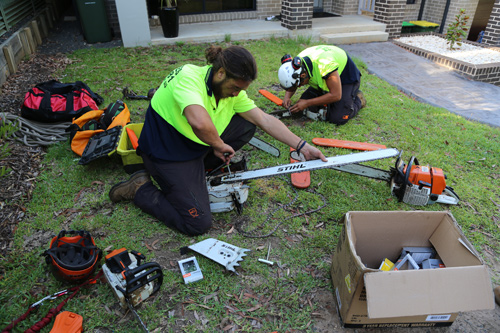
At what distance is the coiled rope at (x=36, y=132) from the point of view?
3.98 meters

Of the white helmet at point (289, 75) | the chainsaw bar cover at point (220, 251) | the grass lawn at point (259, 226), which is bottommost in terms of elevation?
the grass lawn at point (259, 226)

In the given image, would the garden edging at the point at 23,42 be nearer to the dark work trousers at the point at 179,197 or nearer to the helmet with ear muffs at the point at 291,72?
the dark work trousers at the point at 179,197

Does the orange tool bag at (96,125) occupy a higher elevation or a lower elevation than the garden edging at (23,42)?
lower

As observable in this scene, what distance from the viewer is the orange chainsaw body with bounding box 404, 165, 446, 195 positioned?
3014mm

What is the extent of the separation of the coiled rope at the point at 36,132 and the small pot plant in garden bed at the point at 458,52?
799 cm

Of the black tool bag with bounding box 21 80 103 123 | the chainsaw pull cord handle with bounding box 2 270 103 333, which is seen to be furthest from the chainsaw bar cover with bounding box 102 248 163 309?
the black tool bag with bounding box 21 80 103 123

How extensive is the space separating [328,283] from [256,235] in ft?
2.45

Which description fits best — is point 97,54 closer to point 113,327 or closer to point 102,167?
point 102,167

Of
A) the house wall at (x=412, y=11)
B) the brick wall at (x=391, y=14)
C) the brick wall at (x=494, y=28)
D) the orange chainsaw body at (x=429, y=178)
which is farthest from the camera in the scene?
the house wall at (x=412, y=11)

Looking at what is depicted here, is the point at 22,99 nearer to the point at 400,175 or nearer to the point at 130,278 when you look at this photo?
the point at 130,278

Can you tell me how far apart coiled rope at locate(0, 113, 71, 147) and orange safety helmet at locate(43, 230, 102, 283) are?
2123 millimetres

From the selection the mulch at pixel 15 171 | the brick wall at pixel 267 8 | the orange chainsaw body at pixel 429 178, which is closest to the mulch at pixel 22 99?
the mulch at pixel 15 171

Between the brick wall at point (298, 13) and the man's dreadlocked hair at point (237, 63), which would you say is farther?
the brick wall at point (298, 13)

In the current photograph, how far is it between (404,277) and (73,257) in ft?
7.37
